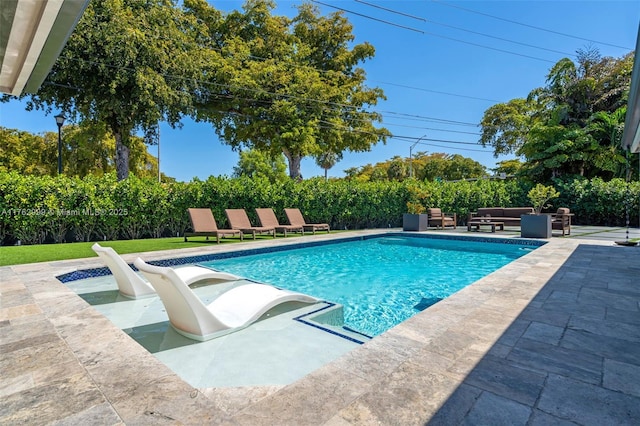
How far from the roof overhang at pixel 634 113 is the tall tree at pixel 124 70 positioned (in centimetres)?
1672

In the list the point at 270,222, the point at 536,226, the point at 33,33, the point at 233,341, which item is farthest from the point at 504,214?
the point at 33,33

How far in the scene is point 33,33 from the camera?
3.10 metres

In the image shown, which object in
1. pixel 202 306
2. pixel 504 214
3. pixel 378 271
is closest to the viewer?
pixel 202 306

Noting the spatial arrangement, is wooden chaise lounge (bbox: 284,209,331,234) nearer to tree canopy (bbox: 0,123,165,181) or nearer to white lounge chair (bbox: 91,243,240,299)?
white lounge chair (bbox: 91,243,240,299)

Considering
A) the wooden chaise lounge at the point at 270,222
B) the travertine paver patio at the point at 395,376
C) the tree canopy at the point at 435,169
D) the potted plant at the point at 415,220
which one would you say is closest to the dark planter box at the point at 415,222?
the potted plant at the point at 415,220

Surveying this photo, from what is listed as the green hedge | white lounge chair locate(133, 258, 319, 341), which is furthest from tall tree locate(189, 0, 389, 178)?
white lounge chair locate(133, 258, 319, 341)

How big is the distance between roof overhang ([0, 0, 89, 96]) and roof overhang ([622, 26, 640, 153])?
4.92m

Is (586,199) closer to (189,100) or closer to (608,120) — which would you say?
(608,120)

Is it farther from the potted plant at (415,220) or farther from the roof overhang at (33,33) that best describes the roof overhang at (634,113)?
the potted plant at (415,220)

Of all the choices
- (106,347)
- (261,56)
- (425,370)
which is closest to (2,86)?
(106,347)

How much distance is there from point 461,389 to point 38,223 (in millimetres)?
11849

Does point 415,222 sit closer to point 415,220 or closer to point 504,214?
point 415,220

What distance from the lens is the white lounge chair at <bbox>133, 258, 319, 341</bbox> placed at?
10.5 feet

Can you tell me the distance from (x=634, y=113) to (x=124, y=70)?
17.6m
